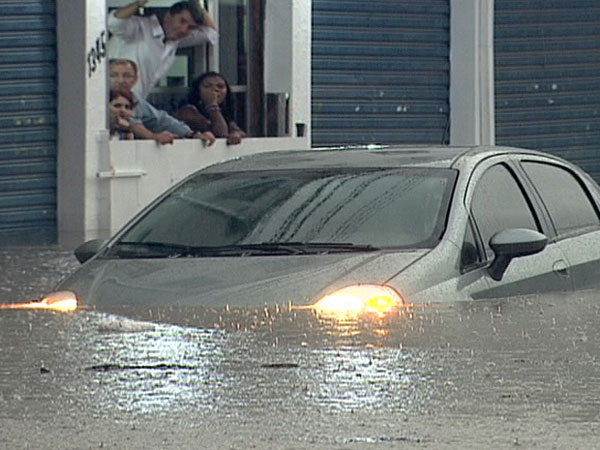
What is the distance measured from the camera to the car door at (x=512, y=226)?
27.7 ft

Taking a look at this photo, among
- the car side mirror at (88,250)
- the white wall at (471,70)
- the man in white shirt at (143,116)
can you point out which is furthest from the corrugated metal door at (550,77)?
the car side mirror at (88,250)

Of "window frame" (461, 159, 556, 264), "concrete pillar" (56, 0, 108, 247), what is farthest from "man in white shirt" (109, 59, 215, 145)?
"window frame" (461, 159, 556, 264)

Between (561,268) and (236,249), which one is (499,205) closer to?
(561,268)

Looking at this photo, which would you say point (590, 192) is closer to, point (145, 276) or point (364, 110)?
point (145, 276)

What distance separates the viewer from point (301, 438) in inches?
203

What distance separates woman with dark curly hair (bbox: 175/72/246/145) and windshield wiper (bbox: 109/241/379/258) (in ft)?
32.0

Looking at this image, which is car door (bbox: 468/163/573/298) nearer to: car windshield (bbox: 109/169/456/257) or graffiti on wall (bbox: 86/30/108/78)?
car windshield (bbox: 109/169/456/257)

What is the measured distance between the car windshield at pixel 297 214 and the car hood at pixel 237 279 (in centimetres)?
16

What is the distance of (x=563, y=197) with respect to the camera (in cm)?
952

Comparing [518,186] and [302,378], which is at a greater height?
[518,186]

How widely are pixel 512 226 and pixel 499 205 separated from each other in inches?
5.0

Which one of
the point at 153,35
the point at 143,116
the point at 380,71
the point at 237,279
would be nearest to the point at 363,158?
the point at 237,279

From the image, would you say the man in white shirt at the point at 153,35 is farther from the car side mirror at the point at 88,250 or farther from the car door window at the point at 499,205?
the car door window at the point at 499,205

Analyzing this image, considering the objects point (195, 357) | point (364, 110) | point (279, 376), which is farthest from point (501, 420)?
point (364, 110)
